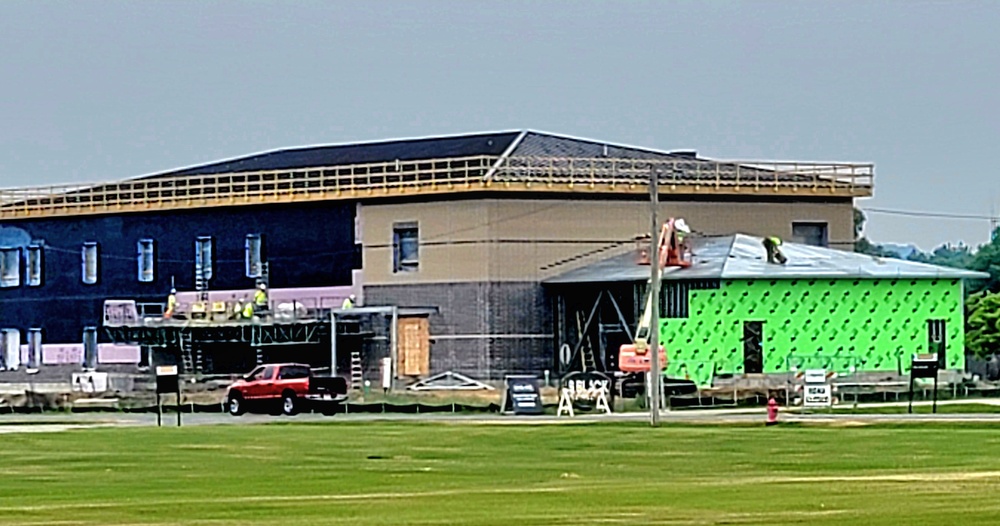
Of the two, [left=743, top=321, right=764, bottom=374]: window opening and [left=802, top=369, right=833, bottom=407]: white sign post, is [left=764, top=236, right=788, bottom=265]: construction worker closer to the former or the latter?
[left=743, top=321, right=764, bottom=374]: window opening

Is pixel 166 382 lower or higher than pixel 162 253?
lower

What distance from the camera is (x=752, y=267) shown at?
93.0 metres

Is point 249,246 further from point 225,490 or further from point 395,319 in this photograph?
point 225,490

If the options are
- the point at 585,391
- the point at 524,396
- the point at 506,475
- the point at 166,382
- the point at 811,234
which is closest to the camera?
the point at 506,475

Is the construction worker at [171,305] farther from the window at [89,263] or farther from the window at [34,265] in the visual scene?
the window at [34,265]

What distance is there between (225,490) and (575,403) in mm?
39380

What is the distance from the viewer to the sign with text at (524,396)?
74938mm

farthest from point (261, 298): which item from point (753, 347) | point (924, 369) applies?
point (924, 369)

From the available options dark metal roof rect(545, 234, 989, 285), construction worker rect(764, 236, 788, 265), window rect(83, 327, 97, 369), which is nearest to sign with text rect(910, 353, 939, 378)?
dark metal roof rect(545, 234, 989, 285)

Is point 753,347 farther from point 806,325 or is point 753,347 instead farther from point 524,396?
point 524,396

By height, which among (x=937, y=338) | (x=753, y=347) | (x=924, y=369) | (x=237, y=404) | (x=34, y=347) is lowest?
(x=237, y=404)

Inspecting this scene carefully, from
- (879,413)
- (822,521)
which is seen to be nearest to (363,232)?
(879,413)

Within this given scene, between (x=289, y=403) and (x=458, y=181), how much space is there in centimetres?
1837

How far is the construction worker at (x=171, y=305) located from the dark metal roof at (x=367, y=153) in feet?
20.0
